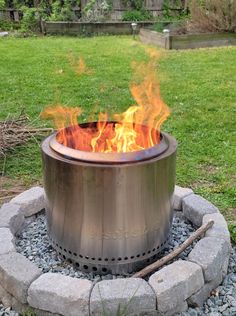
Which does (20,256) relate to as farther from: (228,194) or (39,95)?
(39,95)

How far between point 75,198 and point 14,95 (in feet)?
13.3

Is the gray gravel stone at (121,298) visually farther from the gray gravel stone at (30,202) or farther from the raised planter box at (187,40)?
the raised planter box at (187,40)

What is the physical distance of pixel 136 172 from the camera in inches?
81.5

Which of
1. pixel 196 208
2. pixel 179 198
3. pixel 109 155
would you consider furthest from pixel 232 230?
pixel 109 155

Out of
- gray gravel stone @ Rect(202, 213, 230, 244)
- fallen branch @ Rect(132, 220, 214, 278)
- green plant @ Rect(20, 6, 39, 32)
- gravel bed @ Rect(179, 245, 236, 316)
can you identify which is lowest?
gravel bed @ Rect(179, 245, 236, 316)

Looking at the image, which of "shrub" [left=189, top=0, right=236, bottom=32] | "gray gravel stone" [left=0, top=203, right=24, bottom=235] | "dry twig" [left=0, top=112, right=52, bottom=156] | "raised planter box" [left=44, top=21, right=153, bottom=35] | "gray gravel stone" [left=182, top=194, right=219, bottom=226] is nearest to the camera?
"gray gravel stone" [left=0, top=203, right=24, bottom=235]

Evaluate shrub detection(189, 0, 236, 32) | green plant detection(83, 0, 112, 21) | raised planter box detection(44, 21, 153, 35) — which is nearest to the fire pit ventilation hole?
shrub detection(189, 0, 236, 32)

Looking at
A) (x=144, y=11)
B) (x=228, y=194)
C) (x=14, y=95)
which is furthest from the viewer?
(x=144, y=11)

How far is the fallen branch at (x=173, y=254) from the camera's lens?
2246 millimetres

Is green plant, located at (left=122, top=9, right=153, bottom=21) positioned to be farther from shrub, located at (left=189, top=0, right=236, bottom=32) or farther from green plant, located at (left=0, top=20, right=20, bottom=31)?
green plant, located at (left=0, top=20, right=20, bottom=31)

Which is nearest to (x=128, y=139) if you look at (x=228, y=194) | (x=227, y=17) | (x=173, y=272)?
(x=173, y=272)

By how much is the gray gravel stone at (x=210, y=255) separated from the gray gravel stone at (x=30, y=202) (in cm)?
115

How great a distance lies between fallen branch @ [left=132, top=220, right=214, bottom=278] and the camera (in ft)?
7.37

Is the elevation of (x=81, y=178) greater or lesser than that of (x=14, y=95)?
greater
